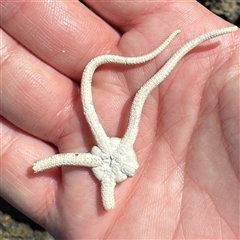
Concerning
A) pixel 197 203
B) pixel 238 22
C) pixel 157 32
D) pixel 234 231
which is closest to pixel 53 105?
pixel 157 32

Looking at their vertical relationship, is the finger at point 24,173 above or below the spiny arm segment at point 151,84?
below

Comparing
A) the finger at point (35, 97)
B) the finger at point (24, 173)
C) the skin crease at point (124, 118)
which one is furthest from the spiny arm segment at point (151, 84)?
the finger at point (24, 173)

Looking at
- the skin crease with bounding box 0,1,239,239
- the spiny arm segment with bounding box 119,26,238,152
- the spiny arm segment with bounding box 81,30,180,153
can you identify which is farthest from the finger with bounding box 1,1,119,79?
the spiny arm segment with bounding box 119,26,238,152

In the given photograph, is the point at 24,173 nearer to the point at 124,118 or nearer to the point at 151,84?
the point at 124,118

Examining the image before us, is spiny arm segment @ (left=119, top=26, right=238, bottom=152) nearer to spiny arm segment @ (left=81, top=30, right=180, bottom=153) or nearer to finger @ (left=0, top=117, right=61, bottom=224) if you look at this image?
spiny arm segment @ (left=81, top=30, right=180, bottom=153)

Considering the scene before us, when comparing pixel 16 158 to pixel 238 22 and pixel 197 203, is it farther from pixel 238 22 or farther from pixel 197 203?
pixel 238 22

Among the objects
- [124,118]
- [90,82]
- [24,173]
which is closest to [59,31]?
[90,82]

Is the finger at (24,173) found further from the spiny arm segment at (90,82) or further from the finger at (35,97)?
the spiny arm segment at (90,82)

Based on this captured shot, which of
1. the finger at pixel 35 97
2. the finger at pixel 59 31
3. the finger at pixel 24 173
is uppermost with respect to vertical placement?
the finger at pixel 59 31
